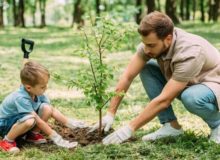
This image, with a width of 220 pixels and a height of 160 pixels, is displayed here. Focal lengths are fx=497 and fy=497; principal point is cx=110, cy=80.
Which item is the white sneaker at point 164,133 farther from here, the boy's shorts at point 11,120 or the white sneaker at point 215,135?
the boy's shorts at point 11,120

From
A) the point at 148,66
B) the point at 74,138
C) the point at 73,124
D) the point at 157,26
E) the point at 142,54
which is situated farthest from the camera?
the point at 73,124

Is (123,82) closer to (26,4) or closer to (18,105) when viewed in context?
(18,105)

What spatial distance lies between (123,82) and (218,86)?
1005 mm

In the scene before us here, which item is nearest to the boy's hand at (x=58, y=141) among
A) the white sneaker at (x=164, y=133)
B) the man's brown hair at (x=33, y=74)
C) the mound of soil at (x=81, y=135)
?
the mound of soil at (x=81, y=135)

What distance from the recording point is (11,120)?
4.86 metres

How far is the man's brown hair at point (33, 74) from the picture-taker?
4.65m

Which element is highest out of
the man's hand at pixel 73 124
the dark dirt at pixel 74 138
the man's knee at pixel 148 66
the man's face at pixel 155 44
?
the man's face at pixel 155 44

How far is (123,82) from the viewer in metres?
→ 5.15

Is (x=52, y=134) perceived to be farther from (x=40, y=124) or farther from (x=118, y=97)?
(x=118, y=97)

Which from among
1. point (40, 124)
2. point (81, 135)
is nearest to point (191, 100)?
point (81, 135)

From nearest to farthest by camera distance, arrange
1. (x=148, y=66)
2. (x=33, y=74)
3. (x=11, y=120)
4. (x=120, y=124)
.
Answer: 1. (x=33, y=74)
2. (x=11, y=120)
3. (x=148, y=66)
4. (x=120, y=124)

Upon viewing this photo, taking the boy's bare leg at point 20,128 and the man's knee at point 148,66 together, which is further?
the man's knee at point 148,66

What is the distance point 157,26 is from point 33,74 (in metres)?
1.23

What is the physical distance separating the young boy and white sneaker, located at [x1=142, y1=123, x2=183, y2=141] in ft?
2.38
